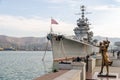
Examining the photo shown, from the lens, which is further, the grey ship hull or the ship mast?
the ship mast

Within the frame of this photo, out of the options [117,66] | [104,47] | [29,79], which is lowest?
[29,79]

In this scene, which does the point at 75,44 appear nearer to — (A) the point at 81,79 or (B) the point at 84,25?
(B) the point at 84,25

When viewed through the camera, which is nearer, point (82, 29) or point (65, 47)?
point (65, 47)

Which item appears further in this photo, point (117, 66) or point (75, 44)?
point (75, 44)

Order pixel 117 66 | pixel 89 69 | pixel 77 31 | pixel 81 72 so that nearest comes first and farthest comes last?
pixel 81 72 → pixel 89 69 → pixel 117 66 → pixel 77 31

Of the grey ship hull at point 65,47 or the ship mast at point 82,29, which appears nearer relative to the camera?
the grey ship hull at point 65,47

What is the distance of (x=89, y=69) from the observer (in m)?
20.9

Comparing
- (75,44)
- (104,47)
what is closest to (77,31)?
(75,44)

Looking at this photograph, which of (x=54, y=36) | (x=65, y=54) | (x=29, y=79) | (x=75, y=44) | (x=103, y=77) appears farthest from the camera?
(x=75, y=44)

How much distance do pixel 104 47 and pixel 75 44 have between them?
1317 inches

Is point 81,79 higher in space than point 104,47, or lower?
lower

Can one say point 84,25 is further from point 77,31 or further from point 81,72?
point 81,72

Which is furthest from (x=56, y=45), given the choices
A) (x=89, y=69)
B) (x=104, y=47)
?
(x=104, y=47)

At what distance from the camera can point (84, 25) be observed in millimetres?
75438
